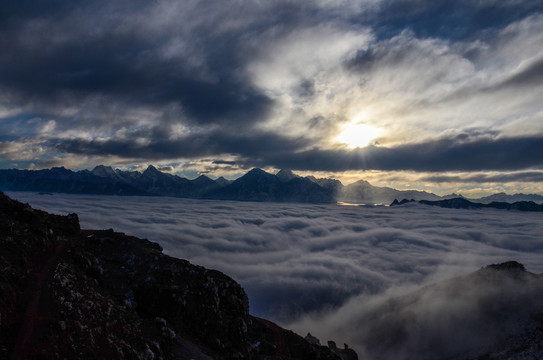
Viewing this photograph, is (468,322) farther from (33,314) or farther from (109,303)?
(33,314)

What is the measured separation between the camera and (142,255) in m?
55.2

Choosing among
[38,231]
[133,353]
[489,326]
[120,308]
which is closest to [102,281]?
[120,308]

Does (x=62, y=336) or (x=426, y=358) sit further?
(x=426, y=358)

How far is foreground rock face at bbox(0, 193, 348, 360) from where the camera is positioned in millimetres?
27375

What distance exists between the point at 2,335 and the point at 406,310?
8599 inches

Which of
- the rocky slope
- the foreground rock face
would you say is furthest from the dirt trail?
the rocky slope

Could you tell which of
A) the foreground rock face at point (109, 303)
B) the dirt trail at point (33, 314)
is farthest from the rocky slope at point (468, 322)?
the dirt trail at point (33, 314)

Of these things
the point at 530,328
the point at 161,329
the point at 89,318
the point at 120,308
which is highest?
the point at 89,318

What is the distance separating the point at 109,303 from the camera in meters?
38.4

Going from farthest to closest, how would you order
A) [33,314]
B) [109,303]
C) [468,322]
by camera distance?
[468,322], [109,303], [33,314]

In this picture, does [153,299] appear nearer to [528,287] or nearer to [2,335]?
[2,335]

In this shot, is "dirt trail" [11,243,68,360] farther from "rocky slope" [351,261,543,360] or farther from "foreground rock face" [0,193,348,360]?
"rocky slope" [351,261,543,360]

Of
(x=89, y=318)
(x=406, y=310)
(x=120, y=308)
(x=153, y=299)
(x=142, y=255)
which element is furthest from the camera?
(x=406, y=310)

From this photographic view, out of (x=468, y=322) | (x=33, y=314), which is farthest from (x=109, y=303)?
(x=468, y=322)
